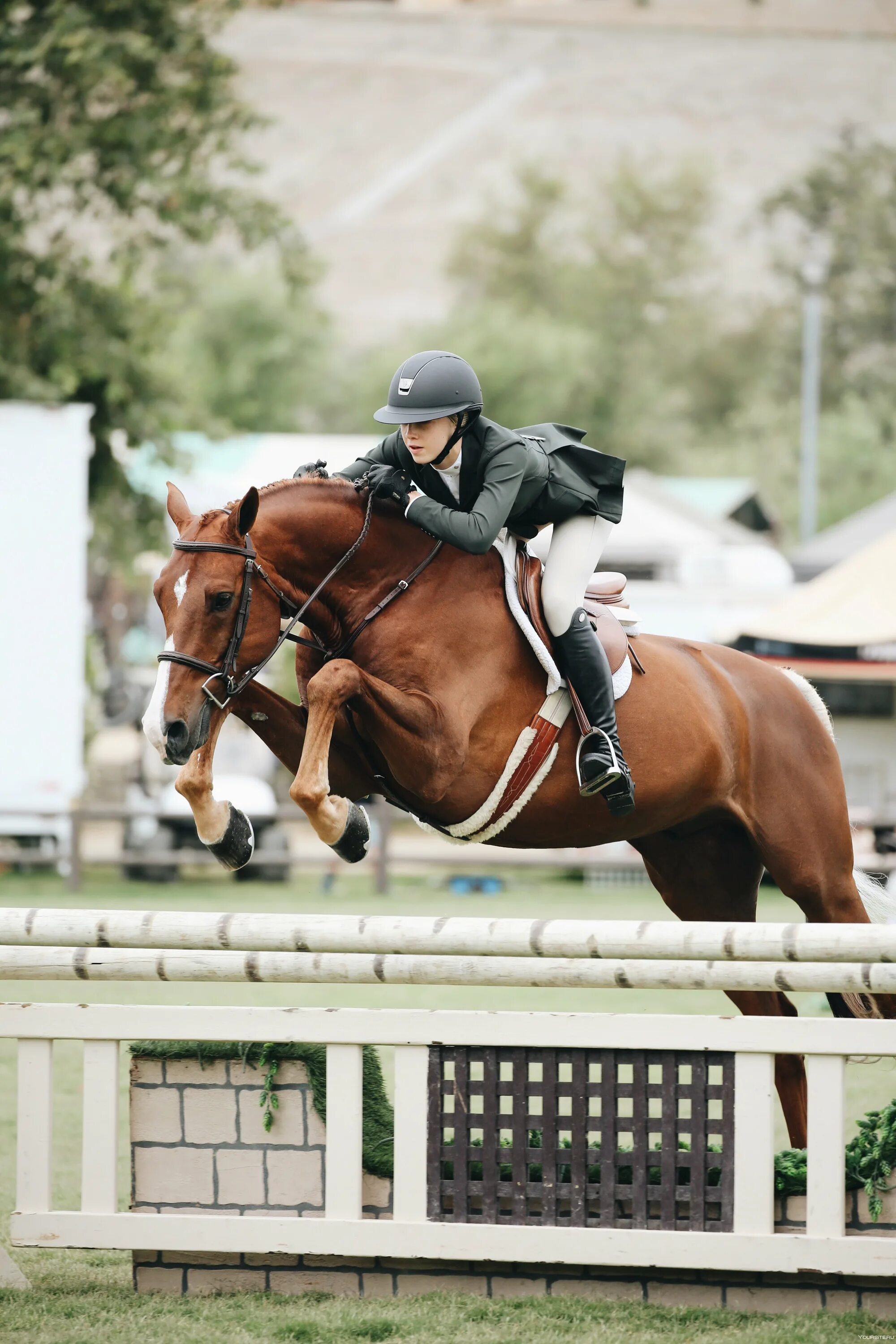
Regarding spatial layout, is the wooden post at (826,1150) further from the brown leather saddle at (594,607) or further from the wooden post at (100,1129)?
the wooden post at (100,1129)

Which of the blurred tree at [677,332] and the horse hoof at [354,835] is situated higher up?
the blurred tree at [677,332]

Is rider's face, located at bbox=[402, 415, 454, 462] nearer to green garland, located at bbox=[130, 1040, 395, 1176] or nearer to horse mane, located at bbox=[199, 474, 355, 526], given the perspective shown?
horse mane, located at bbox=[199, 474, 355, 526]

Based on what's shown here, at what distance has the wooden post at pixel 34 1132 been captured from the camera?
3666 millimetres

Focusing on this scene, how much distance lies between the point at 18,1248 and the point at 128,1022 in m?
0.91

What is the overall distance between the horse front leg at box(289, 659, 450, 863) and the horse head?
25 centimetres

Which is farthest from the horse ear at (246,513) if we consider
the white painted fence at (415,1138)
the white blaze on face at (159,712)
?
the white painted fence at (415,1138)

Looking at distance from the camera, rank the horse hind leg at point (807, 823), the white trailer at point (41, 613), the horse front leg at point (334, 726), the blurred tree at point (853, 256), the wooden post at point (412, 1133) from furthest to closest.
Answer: the blurred tree at point (853, 256) → the white trailer at point (41, 613) → the horse hind leg at point (807, 823) → the horse front leg at point (334, 726) → the wooden post at point (412, 1133)

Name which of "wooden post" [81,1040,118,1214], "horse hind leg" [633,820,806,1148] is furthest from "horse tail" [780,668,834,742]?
"wooden post" [81,1040,118,1214]

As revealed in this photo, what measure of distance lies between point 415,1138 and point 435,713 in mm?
1066

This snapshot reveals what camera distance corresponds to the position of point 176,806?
1415 cm

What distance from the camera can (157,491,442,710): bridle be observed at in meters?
3.87

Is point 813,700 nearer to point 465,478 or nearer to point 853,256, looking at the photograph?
point 465,478

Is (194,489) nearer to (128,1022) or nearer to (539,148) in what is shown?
(128,1022)

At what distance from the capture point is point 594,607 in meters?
4.59
